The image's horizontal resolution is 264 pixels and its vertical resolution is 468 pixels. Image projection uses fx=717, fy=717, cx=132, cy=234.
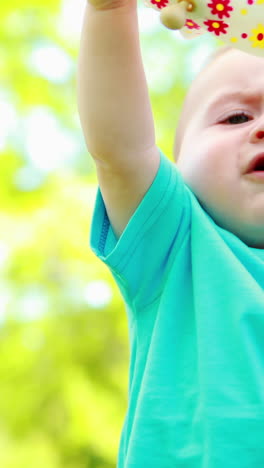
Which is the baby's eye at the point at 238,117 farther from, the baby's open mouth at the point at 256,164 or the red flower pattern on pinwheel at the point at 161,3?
the red flower pattern on pinwheel at the point at 161,3

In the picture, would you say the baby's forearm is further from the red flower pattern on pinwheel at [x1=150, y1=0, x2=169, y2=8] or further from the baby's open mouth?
the baby's open mouth

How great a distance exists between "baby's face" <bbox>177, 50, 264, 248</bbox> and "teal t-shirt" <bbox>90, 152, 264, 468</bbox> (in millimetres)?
28

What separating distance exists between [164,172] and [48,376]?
2405 mm

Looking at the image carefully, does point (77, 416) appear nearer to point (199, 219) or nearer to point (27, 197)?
point (27, 197)

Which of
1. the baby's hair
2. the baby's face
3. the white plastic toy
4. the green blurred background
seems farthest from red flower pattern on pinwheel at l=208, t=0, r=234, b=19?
the green blurred background

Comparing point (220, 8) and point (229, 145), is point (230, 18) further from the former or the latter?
point (229, 145)

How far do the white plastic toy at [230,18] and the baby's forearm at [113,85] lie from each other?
0.06 m

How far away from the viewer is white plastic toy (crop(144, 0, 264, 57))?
81cm

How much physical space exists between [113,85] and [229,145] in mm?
207

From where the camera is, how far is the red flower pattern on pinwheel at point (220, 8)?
809 millimetres

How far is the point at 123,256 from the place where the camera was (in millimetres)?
867

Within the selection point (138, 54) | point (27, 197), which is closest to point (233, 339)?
point (138, 54)

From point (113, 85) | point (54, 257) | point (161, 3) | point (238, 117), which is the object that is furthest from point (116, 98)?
point (54, 257)

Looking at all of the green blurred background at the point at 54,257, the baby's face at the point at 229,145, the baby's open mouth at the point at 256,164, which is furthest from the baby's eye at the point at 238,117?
the green blurred background at the point at 54,257
